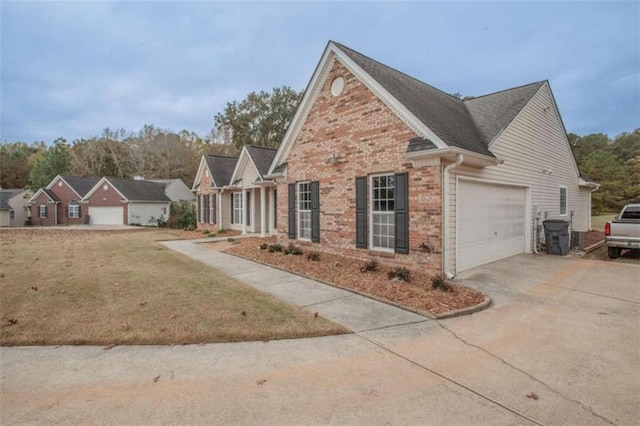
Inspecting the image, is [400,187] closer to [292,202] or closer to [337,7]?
[292,202]

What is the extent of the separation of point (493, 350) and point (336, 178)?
6.84 m

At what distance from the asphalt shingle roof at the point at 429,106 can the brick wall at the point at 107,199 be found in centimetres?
3035

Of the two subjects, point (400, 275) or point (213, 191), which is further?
point (213, 191)

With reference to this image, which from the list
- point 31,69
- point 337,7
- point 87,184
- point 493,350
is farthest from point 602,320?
point 87,184

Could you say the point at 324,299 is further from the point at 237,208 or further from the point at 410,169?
the point at 237,208

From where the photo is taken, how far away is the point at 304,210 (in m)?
11.4

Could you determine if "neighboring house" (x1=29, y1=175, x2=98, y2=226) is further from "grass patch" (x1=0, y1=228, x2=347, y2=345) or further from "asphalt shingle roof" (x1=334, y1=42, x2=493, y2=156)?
"asphalt shingle roof" (x1=334, y1=42, x2=493, y2=156)

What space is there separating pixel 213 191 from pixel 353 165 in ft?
46.6

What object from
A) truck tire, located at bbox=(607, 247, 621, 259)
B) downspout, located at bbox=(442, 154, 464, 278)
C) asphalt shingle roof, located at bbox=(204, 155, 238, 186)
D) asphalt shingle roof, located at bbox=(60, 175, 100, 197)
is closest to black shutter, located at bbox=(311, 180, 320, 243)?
downspout, located at bbox=(442, 154, 464, 278)

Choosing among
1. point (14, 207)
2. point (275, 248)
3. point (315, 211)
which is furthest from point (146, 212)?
point (315, 211)

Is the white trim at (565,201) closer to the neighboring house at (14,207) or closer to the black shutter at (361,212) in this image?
the black shutter at (361,212)

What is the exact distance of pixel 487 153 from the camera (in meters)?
8.61

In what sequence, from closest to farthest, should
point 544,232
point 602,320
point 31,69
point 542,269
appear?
point 602,320 < point 542,269 < point 544,232 < point 31,69

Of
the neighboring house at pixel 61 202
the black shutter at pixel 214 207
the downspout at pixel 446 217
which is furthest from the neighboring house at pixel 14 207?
the downspout at pixel 446 217
